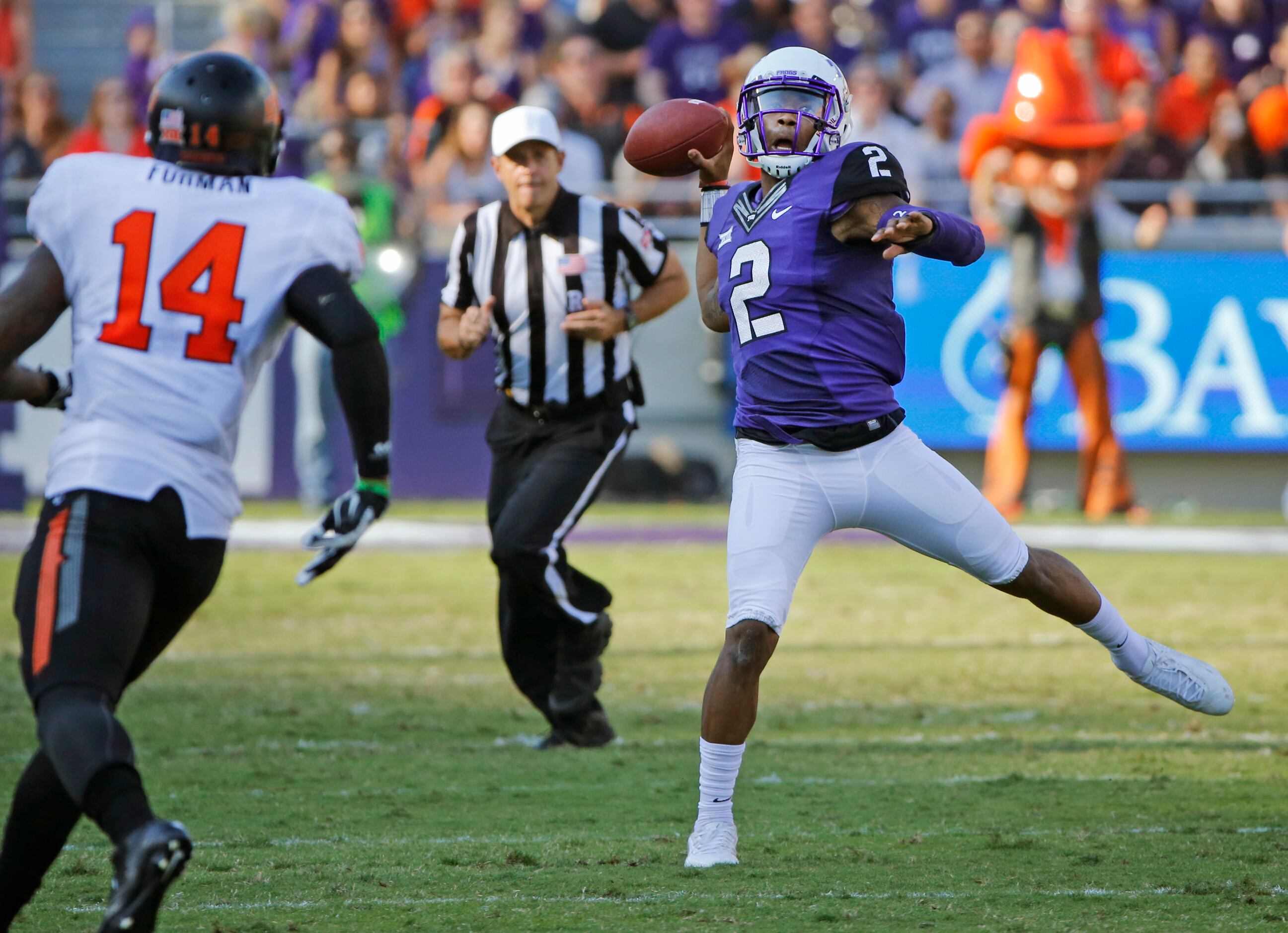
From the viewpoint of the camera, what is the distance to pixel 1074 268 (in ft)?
39.8

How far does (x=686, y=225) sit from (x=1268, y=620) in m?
6.13

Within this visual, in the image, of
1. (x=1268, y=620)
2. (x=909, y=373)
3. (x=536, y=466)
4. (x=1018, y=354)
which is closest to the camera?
(x=536, y=466)

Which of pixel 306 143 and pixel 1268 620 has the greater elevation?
pixel 306 143

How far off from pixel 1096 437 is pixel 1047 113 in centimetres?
227

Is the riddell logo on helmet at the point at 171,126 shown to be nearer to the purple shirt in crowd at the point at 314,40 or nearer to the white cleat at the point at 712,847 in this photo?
the white cleat at the point at 712,847

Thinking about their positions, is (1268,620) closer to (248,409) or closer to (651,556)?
(651,556)

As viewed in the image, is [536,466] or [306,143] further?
[306,143]

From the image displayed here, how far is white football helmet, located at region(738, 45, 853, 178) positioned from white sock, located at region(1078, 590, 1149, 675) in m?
1.38

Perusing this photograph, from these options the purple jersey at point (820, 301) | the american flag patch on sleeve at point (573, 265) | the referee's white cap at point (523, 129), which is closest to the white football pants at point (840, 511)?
the purple jersey at point (820, 301)

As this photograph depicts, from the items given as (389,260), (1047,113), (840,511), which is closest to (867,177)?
(840,511)

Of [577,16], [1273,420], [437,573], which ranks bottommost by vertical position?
[437,573]

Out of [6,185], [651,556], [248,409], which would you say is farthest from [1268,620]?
[6,185]

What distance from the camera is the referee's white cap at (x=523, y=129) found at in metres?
5.88

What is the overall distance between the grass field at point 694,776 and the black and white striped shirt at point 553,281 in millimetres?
Result: 1214
